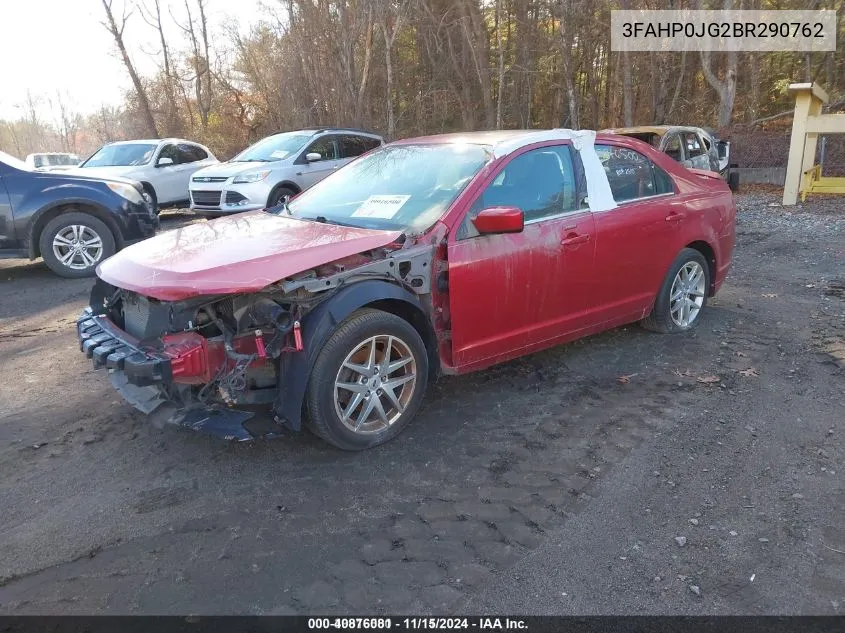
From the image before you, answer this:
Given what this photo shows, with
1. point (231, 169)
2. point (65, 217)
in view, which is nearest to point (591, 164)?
point (65, 217)

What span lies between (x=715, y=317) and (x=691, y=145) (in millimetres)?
6657

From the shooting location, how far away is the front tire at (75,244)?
7.62 m

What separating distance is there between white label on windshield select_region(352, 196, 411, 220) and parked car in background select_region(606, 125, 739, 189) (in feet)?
23.8

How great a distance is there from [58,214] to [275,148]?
483 cm

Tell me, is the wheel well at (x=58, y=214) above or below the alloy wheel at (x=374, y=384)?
above

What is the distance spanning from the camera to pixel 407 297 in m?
3.58

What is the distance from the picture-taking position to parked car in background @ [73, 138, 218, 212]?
12566 millimetres

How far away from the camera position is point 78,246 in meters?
7.85

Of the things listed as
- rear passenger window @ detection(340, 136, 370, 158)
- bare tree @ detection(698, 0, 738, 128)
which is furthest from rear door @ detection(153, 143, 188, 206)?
bare tree @ detection(698, 0, 738, 128)

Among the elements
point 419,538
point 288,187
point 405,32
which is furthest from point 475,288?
point 405,32

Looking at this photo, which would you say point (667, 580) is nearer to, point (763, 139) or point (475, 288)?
point (475, 288)

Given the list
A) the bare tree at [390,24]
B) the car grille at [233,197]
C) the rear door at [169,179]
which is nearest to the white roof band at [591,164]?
the car grille at [233,197]

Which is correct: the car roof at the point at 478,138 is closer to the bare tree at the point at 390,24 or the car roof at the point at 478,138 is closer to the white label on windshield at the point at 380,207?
the white label on windshield at the point at 380,207

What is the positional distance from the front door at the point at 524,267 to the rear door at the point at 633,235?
0.20m
